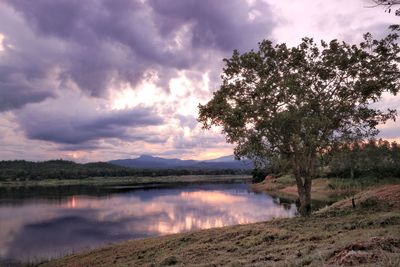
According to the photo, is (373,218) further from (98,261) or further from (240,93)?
(98,261)

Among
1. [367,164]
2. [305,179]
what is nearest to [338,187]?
→ [367,164]

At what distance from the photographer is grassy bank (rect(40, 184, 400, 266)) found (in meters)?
14.5

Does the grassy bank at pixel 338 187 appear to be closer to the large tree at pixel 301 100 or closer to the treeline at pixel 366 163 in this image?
the treeline at pixel 366 163

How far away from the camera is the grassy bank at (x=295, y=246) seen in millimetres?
14461

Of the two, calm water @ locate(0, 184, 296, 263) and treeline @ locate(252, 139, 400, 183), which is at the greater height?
treeline @ locate(252, 139, 400, 183)

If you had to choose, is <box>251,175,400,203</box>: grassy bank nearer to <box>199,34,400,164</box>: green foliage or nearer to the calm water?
the calm water

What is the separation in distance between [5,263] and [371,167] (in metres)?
78.7

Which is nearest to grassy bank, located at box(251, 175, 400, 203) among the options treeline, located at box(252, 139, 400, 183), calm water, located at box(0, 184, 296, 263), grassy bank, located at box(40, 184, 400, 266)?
treeline, located at box(252, 139, 400, 183)

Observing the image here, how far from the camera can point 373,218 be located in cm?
2520

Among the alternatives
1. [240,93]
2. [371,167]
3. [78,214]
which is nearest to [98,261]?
[240,93]

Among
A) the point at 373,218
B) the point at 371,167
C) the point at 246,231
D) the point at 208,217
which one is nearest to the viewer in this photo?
the point at 373,218

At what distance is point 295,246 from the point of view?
20.5 metres

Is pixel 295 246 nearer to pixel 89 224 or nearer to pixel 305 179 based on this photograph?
pixel 305 179

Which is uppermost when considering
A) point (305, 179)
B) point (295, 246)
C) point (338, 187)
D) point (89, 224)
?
point (305, 179)
